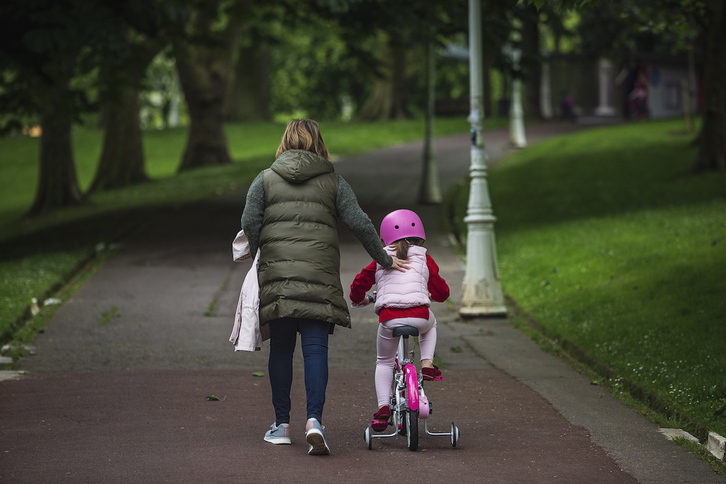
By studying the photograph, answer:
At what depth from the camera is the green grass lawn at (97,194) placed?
1659 centimetres

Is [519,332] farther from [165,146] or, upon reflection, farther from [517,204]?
[165,146]

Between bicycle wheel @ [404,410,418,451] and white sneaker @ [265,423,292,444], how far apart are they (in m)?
0.74

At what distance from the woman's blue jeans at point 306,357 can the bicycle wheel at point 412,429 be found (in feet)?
1.71

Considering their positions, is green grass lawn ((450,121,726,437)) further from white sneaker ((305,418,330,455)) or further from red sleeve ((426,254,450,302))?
white sneaker ((305,418,330,455))

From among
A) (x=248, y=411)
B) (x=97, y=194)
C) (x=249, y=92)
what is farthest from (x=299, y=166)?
(x=249, y=92)

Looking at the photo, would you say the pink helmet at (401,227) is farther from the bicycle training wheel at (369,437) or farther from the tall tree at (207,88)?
the tall tree at (207,88)

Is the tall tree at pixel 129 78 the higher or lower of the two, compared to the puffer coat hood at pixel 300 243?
higher

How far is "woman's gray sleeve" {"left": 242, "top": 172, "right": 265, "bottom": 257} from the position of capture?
7.07m

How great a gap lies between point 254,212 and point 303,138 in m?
0.53

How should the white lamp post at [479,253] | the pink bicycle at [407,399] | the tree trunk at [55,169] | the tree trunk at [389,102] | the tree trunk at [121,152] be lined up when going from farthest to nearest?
1. the tree trunk at [389,102]
2. the tree trunk at [121,152]
3. the tree trunk at [55,169]
4. the white lamp post at [479,253]
5. the pink bicycle at [407,399]

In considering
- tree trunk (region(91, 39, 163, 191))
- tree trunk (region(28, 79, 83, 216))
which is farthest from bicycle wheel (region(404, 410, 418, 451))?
tree trunk (region(91, 39, 163, 191))

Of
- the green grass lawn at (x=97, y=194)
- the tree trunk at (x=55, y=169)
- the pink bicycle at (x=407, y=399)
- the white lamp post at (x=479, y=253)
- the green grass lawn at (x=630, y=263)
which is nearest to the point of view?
the pink bicycle at (x=407, y=399)

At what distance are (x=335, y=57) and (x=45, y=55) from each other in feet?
153

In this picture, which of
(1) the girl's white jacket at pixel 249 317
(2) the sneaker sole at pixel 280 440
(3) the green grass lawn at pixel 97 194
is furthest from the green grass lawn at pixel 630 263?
(3) the green grass lawn at pixel 97 194
